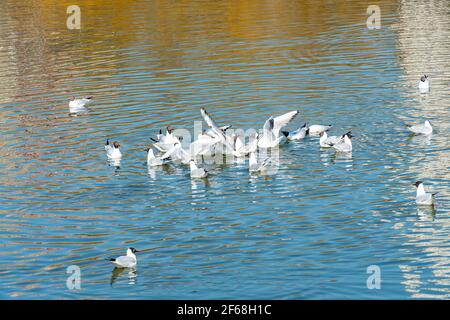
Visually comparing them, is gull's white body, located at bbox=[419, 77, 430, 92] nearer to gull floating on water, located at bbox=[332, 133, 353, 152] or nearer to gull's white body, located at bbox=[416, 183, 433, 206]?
gull floating on water, located at bbox=[332, 133, 353, 152]

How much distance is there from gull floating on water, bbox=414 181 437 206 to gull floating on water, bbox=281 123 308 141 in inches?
287

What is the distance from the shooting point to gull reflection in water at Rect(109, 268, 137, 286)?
63.2 ft

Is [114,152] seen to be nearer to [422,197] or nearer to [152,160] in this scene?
[152,160]

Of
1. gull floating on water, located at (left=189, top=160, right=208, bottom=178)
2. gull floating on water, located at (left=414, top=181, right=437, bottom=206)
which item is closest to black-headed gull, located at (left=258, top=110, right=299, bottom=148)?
gull floating on water, located at (left=189, top=160, right=208, bottom=178)

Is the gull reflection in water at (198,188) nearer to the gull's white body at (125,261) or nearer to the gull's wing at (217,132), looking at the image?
the gull's wing at (217,132)

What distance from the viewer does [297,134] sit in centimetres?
2945

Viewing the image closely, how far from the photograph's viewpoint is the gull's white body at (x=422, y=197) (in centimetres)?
2216

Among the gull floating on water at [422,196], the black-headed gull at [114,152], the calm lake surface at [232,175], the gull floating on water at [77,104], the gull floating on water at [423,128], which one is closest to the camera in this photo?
the calm lake surface at [232,175]

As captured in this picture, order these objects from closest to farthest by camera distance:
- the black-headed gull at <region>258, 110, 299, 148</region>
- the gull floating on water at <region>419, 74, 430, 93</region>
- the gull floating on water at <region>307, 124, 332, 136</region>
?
1. the black-headed gull at <region>258, 110, 299, 148</region>
2. the gull floating on water at <region>307, 124, 332, 136</region>
3. the gull floating on water at <region>419, 74, 430, 93</region>

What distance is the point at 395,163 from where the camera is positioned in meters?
26.0

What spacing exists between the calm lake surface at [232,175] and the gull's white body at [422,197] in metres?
0.18

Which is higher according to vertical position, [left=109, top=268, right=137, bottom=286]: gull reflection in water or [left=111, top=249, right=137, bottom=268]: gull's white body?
[left=111, top=249, right=137, bottom=268]: gull's white body

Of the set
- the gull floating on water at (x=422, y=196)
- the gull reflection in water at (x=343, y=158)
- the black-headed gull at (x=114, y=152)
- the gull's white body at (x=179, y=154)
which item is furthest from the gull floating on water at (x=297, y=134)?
the gull floating on water at (x=422, y=196)

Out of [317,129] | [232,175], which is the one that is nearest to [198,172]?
[232,175]
